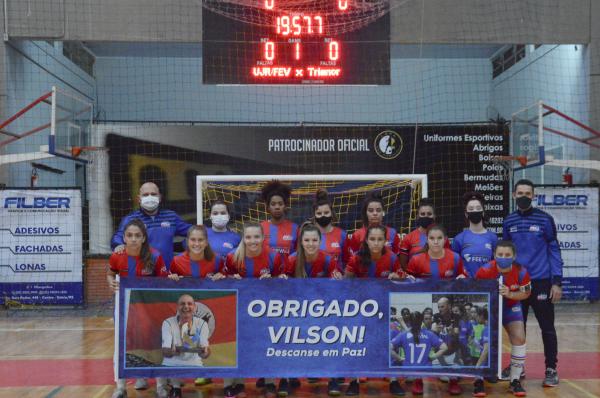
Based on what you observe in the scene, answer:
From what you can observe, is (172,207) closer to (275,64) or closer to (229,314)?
(275,64)

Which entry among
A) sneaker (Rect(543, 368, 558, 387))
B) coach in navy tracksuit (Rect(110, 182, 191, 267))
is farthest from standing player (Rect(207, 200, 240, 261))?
sneaker (Rect(543, 368, 558, 387))

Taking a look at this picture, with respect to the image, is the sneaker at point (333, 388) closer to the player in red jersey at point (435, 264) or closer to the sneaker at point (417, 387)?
the sneaker at point (417, 387)

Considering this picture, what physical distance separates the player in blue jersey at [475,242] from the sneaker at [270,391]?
2.00 metres

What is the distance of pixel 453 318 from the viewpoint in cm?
562

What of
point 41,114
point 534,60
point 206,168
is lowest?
point 206,168

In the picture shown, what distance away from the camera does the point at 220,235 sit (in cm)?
646

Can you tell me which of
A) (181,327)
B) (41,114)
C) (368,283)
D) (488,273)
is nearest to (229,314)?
(181,327)

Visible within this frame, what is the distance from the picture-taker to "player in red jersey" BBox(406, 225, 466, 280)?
5.82 m

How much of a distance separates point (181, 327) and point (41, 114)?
33.0 ft

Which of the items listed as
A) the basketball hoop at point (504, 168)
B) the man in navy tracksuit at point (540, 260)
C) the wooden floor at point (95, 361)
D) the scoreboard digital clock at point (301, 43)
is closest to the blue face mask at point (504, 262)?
the man in navy tracksuit at point (540, 260)

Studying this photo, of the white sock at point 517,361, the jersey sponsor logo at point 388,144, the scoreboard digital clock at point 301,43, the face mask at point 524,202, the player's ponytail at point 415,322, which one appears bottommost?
the white sock at point 517,361

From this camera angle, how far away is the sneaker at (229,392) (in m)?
5.57

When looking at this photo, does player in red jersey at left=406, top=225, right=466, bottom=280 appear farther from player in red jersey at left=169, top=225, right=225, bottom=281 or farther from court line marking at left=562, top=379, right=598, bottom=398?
player in red jersey at left=169, top=225, right=225, bottom=281

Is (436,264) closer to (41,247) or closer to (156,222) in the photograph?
(156,222)
